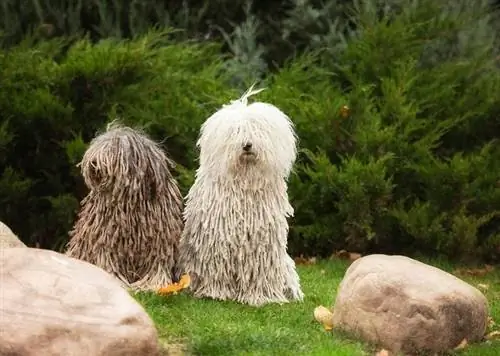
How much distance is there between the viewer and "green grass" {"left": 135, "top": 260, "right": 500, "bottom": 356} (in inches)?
228

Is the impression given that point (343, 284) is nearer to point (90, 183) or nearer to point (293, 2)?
point (90, 183)

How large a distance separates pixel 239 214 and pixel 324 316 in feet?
2.95

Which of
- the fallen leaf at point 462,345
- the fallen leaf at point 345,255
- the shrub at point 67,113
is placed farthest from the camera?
the fallen leaf at point 345,255

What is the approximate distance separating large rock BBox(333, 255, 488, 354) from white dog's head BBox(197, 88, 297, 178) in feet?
3.23

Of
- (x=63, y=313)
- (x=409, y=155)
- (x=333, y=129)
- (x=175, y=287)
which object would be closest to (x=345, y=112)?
(x=333, y=129)

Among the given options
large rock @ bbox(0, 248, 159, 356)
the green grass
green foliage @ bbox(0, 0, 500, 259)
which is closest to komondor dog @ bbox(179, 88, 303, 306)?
the green grass

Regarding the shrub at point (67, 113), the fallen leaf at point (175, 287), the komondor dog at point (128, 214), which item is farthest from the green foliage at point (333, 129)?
the fallen leaf at point (175, 287)

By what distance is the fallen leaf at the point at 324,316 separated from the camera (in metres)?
6.33

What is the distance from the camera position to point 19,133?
915cm

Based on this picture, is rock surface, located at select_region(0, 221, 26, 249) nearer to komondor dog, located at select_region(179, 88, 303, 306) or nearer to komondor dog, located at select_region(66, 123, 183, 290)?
komondor dog, located at select_region(66, 123, 183, 290)

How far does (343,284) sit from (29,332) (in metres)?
2.18

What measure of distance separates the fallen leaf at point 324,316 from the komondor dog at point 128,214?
1.05m

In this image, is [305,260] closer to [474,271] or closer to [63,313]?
[474,271]

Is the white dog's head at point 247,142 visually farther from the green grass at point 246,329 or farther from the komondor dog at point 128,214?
the green grass at point 246,329
